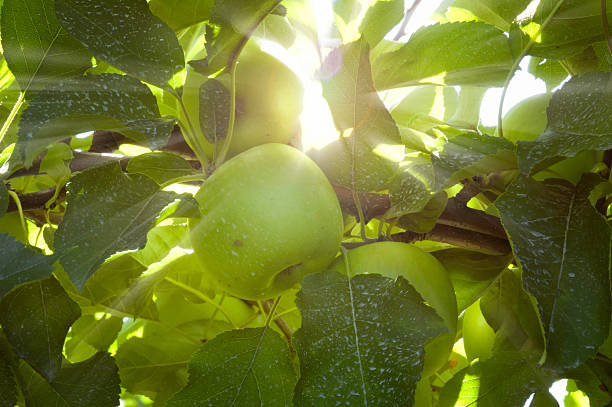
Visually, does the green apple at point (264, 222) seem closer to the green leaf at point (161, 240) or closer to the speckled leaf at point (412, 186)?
the speckled leaf at point (412, 186)

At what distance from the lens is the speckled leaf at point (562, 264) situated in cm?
42

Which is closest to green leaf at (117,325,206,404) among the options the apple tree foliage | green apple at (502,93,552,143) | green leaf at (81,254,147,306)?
the apple tree foliage

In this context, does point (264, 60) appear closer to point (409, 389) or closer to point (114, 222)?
point (114, 222)

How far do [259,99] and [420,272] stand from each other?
26 centimetres

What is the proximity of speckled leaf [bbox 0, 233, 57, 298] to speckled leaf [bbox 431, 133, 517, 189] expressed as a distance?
1.08 ft

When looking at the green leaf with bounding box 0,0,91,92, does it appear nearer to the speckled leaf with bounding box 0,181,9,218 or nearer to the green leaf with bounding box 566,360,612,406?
the speckled leaf with bounding box 0,181,9,218

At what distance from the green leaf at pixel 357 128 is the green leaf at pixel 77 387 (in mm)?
313

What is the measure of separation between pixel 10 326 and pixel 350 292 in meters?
0.32

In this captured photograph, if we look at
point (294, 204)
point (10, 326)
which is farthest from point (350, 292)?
point (10, 326)

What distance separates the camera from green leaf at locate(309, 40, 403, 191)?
459mm

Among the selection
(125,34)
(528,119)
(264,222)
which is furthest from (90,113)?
(528,119)

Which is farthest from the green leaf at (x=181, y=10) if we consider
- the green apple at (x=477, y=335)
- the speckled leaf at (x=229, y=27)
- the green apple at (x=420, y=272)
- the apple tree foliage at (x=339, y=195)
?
the green apple at (x=477, y=335)

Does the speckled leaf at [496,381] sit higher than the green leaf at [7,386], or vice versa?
the speckled leaf at [496,381]

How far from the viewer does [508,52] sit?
622 millimetres
